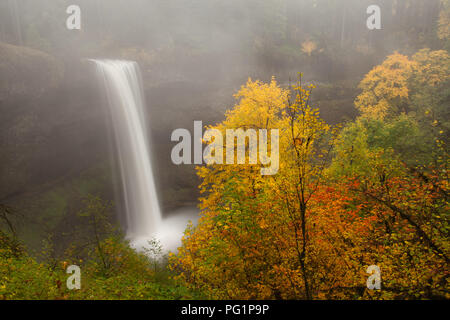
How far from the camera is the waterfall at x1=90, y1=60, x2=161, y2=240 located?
26719mm

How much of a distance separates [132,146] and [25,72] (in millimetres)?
11485

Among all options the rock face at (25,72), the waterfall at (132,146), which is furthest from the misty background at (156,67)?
the waterfall at (132,146)

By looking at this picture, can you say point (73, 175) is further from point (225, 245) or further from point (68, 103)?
point (225, 245)

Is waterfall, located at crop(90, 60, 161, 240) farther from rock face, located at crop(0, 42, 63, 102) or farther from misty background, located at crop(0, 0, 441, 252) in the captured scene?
rock face, located at crop(0, 42, 63, 102)

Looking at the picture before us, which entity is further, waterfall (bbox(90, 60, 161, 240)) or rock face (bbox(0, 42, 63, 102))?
waterfall (bbox(90, 60, 161, 240))

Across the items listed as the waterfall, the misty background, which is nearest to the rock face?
the misty background

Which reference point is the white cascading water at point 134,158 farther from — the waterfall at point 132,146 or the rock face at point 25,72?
the rock face at point 25,72

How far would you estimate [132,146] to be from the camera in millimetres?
28297

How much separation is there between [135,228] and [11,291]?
71.3 feet

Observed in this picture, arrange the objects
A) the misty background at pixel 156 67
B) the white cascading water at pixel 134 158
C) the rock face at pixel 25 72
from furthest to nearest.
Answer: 1. the white cascading water at pixel 134 158
2. the misty background at pixel 156 67
3. the rock face at pixel 25 72

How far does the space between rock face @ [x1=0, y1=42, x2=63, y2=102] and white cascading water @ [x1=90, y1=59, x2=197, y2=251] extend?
4.31 meters

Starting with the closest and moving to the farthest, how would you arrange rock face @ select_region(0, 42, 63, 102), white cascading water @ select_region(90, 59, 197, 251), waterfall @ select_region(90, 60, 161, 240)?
rock face @ select_region(0, 42, 63, 102) < white cascading water @ select_region(90, 59, 197, 251) < waterfall @ select_region(90, 60, 161, 240)

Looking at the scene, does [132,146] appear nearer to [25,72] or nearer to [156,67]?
[25,72]

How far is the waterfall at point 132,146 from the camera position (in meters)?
26.7
